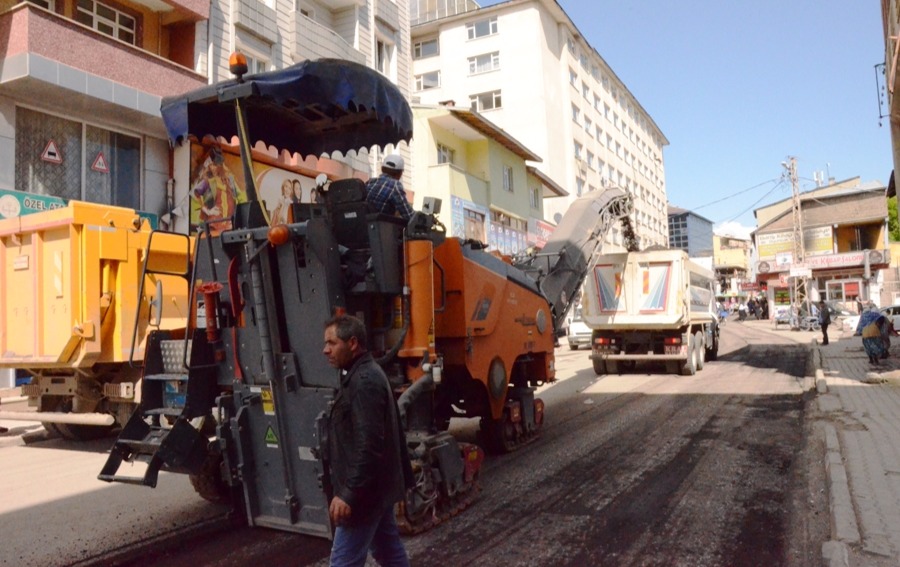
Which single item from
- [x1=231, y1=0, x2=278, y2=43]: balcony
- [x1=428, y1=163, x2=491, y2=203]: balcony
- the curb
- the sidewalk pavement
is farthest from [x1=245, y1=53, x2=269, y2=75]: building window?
the curb

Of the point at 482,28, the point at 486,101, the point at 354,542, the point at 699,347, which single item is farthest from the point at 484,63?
the point at 354,542

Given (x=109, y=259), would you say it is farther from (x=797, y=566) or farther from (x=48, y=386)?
(x=797, y=566)

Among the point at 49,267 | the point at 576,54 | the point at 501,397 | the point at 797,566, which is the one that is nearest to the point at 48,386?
the point at 49,267

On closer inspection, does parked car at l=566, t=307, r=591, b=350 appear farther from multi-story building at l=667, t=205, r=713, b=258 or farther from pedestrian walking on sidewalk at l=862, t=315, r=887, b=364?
multi-story building at l=667, t=205, r=713, b=258

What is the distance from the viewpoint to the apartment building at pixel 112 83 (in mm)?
11992

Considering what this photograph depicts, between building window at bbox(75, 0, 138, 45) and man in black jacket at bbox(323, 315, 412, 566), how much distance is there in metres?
13.8

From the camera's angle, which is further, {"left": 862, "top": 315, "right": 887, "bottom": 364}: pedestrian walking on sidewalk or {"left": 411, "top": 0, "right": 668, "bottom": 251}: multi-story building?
{"left": 411, "top": 0, "right": 668, "bottom": 251}: multi-story building

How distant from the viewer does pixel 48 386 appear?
28.0ft

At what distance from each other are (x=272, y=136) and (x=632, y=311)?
10.3 metres

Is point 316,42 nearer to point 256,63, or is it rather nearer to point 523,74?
point 256,63

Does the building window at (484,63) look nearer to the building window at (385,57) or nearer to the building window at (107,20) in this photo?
the building window at (385,57)

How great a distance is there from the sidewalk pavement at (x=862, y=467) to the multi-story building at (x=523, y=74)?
26.1m

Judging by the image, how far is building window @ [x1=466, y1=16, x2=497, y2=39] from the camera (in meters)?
42.5

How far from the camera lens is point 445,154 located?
28.0 meters
